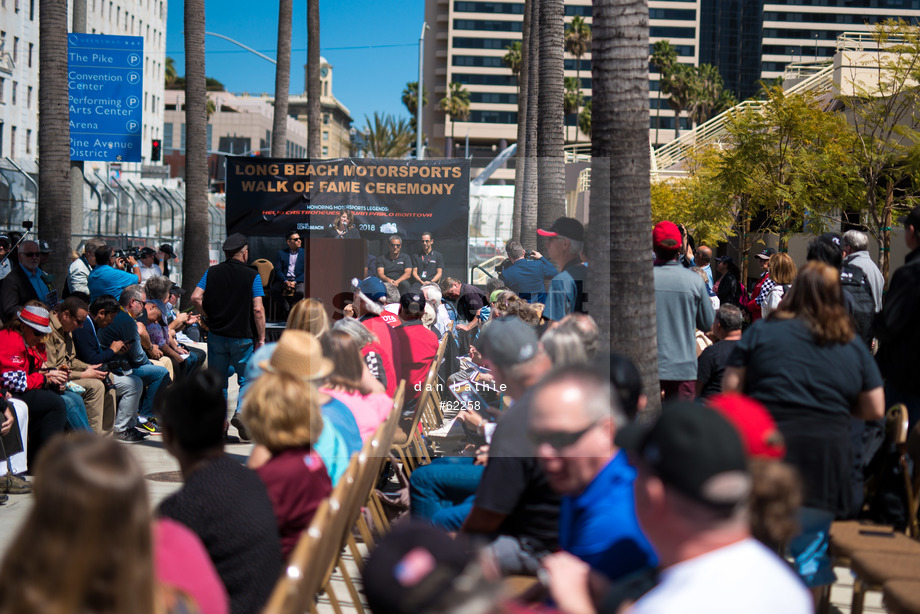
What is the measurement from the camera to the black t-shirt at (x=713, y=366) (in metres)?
5.79

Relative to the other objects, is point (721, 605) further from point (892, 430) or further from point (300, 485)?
point (892, 430)

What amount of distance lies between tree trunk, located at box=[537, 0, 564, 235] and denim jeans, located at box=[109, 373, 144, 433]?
561 cm

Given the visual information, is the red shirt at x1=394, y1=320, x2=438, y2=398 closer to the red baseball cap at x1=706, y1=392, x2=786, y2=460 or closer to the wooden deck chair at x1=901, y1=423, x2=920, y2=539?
the wooden deck chair at x1=901, y1=423, x2=920, y2=539

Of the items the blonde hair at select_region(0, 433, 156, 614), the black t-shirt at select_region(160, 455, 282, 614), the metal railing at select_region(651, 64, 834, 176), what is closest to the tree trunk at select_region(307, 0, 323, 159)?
the metal railing at select_region(651, 64, 834, 176)

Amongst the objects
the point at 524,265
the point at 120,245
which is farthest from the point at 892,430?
the point at 120,245

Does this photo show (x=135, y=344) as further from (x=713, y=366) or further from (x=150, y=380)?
(x=713, y=366)

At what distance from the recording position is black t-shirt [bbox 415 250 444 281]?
402 inches

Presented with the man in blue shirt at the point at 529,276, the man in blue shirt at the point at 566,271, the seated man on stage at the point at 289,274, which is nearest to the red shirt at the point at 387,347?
the man in blue shirt at the point at 566,271

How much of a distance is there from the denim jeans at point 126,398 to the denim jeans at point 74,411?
4.49ft

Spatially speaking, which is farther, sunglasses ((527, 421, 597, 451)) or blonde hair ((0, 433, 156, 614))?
sunglasses ((527, 421, 597, 451))

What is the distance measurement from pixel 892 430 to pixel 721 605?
3072 mm

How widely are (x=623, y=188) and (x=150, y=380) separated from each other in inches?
217

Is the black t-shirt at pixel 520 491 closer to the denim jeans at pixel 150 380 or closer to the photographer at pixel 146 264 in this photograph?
the denim jeans at pixel 150 380

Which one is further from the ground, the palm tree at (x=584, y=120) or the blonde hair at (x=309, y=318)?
the palm tree at (x=584, y=120)
